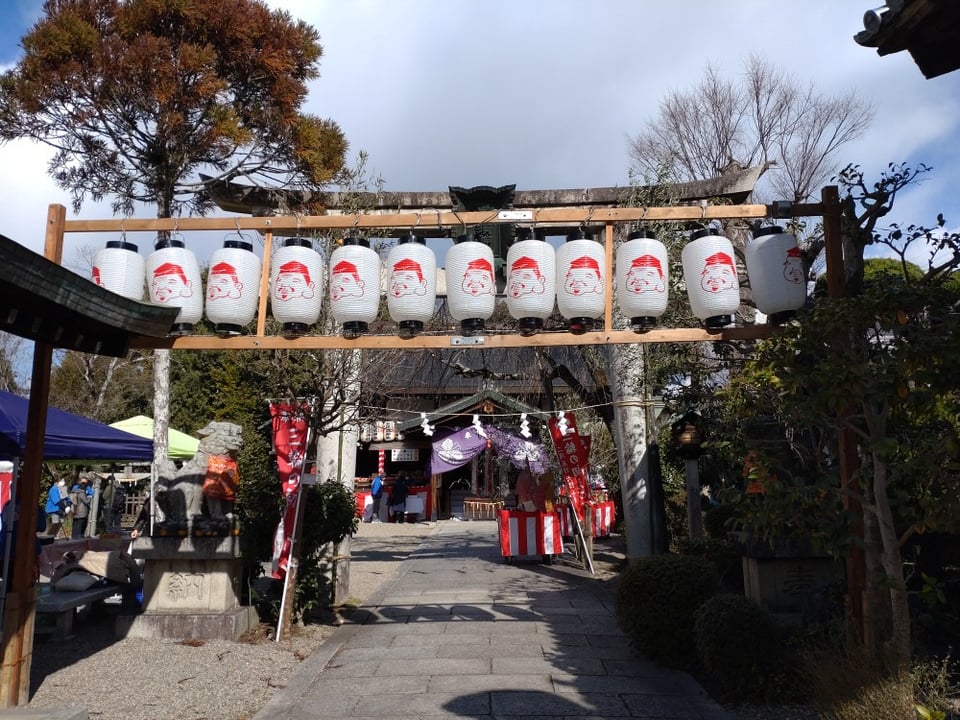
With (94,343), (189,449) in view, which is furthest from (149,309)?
(189,449)

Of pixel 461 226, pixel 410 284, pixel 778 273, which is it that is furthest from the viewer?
pixel 461 226

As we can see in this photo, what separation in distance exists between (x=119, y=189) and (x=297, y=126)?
3.11m

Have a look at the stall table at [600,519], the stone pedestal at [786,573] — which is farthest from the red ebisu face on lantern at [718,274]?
the stall table at [600,519]

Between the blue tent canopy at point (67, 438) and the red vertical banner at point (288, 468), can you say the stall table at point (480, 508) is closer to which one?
the blue tent canopy at point (67, 438)

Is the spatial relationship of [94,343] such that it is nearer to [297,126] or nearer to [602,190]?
[297,126]

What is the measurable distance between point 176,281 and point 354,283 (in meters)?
1.56

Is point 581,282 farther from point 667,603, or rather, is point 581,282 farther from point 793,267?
point 667,603

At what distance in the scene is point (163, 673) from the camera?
232 inches

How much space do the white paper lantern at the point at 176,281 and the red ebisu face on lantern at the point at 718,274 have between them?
4347 millimetres

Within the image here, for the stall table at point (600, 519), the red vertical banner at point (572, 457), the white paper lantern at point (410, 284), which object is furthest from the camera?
the stall table at point (600, 519)

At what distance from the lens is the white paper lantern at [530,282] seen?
565 centimetres

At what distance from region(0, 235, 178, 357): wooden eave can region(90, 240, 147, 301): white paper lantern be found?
417 mm

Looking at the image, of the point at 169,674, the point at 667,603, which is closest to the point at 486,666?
the point at 667,603

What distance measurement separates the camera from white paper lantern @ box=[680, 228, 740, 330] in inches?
221
